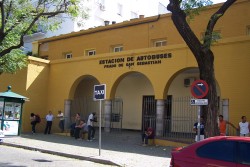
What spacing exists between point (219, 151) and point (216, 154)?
0.25ft

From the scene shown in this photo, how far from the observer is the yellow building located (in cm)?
1598

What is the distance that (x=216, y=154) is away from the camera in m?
6.51

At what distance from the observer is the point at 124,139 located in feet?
62.6

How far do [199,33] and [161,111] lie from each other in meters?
4.94

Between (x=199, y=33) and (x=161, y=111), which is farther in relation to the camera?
(x=199, y=33)

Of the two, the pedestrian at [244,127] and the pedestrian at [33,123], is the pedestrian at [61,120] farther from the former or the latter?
the pedestrian at [244,127]

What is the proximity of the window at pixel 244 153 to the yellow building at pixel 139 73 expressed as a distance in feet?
30.5

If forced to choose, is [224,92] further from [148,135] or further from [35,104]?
[35,104]

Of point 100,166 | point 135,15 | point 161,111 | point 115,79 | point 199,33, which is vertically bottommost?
point 100,166

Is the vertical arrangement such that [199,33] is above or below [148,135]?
above

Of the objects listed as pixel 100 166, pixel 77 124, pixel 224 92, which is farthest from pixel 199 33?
pixel 100 166

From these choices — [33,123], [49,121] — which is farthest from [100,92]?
[33,123]

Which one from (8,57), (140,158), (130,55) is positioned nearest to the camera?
(140,158)

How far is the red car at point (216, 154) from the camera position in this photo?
6.26 metres
